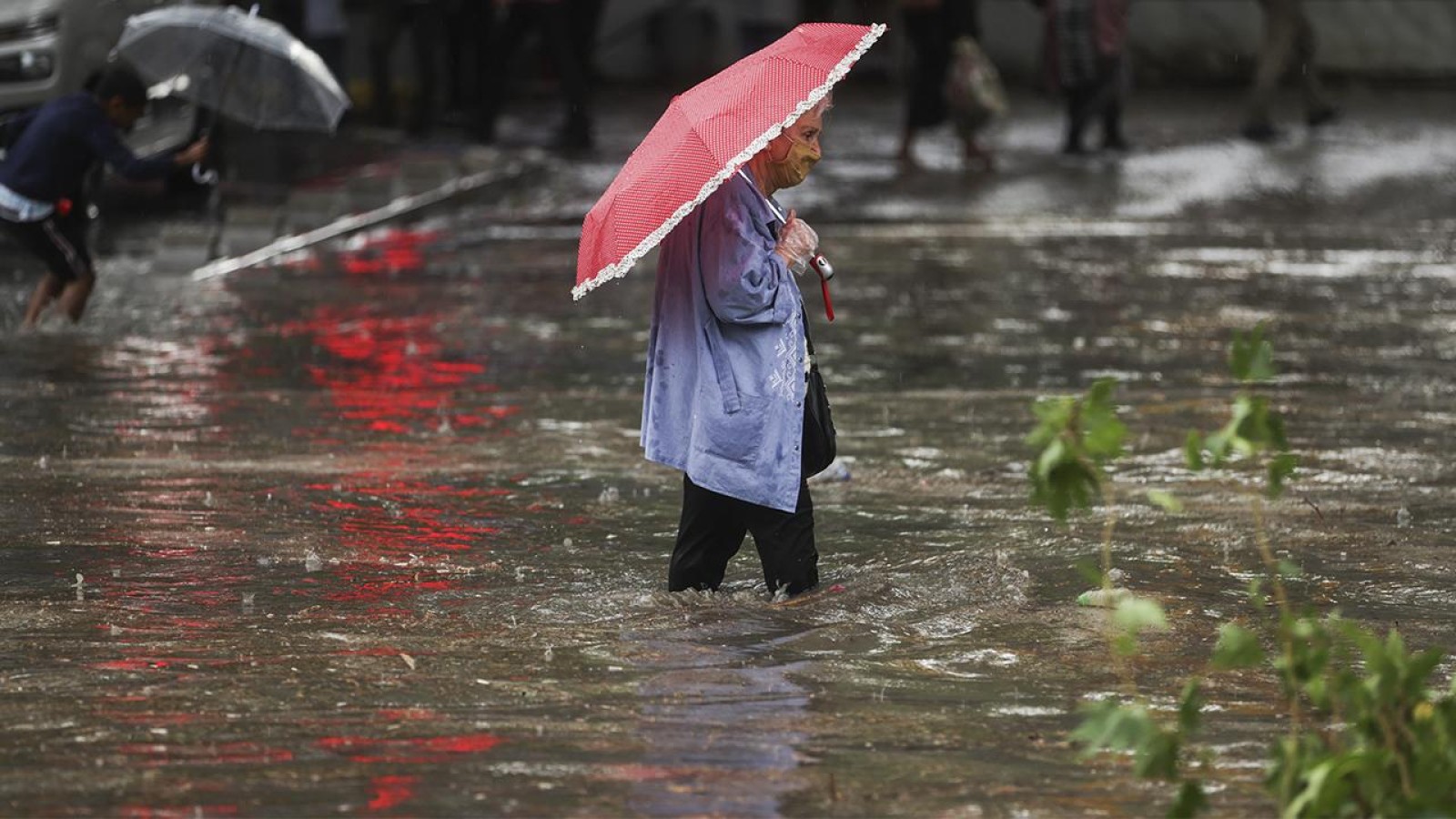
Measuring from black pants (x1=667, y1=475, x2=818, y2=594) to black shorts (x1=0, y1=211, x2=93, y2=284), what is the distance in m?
6.23

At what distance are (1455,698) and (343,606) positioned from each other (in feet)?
10.9

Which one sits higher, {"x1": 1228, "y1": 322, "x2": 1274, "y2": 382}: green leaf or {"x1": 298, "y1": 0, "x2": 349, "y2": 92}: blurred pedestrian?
{"x1": 1228, "y1": 322, "x2": 1274, "y2": 382}: green leaf

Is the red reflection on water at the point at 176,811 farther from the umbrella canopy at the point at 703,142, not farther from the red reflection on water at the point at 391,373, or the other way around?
the red reflection on water at the point at 391,373

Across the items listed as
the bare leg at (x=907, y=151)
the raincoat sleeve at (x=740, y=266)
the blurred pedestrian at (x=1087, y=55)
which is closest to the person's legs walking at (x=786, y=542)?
the raincoat sleeve at (x=740, y=266)

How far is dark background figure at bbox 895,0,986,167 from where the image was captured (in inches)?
A: 806

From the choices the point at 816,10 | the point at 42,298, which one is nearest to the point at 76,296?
the point at 42,298

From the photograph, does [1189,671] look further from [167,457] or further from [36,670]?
[167,457]

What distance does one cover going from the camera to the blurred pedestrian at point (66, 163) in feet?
39.8

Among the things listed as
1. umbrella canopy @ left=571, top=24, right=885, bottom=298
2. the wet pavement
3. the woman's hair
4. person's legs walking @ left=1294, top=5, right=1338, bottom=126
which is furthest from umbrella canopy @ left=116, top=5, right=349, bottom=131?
person's legs walking @ left=1294, top=5, right=1338, bottom=126

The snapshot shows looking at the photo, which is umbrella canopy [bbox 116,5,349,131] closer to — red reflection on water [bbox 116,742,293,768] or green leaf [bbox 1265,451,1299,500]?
red reflection on water [bbox 116,742,293,768]

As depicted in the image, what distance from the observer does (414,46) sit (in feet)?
69.8

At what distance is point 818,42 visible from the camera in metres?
6.73

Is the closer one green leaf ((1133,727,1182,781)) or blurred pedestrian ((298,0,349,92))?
green leaf ((1133,727,1182,781))

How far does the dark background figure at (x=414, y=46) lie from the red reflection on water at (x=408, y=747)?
15.6m
